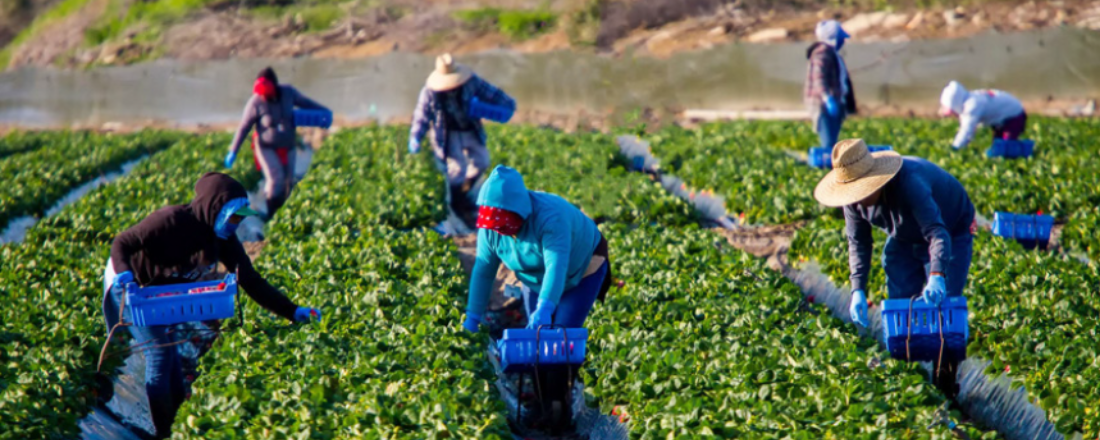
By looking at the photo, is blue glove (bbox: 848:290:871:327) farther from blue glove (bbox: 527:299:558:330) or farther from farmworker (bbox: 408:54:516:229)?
farmworker (bbox: 408:54:516:229)

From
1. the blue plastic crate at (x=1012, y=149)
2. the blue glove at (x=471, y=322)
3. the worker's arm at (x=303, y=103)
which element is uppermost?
the blue glove at (x=471, y=322)

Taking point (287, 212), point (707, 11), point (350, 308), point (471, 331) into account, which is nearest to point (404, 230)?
point (287, 212)

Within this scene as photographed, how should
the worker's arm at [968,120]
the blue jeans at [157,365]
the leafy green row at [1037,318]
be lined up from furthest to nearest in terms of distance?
1. the worker's arm at [968,120]
2. the blue jeans at [157,365]
3. the leafy green row at [1037,318]

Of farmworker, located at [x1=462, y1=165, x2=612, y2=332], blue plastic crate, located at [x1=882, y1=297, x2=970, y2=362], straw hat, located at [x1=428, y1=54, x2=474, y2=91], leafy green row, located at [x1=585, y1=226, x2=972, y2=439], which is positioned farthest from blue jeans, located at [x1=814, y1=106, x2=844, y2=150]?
farmworker, located at [x1=462, y1=165, x2=612, y2=332]

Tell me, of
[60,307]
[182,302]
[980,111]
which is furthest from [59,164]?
[980,111]

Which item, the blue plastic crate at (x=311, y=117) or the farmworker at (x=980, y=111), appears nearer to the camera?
the blue plastic crate at (x=311, y=117)

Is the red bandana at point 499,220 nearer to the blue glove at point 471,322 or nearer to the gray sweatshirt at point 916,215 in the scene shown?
the blue glove at point 471,322

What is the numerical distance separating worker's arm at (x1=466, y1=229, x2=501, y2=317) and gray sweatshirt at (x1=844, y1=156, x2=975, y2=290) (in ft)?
7.22

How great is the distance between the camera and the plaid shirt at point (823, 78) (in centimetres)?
1208

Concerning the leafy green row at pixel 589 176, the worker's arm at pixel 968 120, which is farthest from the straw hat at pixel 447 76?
the worker's arm at pixel 968 120

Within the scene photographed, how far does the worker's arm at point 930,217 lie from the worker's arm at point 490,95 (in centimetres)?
603

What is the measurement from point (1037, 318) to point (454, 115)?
21.4 feet

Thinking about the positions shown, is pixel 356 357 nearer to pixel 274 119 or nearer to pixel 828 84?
pixel 274 119

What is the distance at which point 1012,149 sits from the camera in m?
12.8
